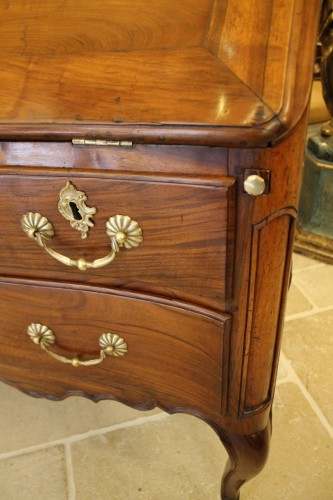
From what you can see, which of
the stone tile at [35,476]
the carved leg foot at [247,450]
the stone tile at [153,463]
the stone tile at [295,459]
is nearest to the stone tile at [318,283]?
the stone tile at [295,459]

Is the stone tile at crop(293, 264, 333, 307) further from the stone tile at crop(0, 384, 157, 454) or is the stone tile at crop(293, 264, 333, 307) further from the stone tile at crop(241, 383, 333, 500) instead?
the stone tile at crop(0, 384, 157, 454)

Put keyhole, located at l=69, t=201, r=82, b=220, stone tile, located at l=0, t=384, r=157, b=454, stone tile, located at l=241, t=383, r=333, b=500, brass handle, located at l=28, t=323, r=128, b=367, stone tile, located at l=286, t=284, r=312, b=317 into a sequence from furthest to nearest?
stone tile, located at l=286, t=284, r=312, b=317, stone tile, located at l=0, t=384, r=157, b=454, stone tile, located at l=241, t=383, r=333, b=500, brass handle, located at l=28, t=323, r=128, b=367, keyhole, located at l=69, t=201, r=82, b=220

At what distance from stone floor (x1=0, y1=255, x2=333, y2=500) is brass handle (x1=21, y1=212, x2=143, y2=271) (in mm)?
598

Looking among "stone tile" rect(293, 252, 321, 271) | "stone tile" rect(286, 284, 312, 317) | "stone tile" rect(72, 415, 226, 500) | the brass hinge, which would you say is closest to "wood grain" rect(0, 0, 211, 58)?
the brass hinge

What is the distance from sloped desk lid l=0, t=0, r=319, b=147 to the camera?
0.35m

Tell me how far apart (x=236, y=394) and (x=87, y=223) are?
31 centimetres

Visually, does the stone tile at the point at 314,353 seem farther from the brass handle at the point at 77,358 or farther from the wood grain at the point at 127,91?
the wood grain at the point at 127,91

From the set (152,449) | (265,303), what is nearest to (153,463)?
(152,449)

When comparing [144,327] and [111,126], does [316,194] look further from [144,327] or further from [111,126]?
[111,126]

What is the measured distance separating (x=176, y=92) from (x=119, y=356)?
386 millimetres

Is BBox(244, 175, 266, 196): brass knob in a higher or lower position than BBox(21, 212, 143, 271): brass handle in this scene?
higher

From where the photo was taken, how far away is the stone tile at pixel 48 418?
0.96m

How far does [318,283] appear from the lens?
1312 mm

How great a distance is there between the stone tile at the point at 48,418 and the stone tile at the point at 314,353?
1.33ft
